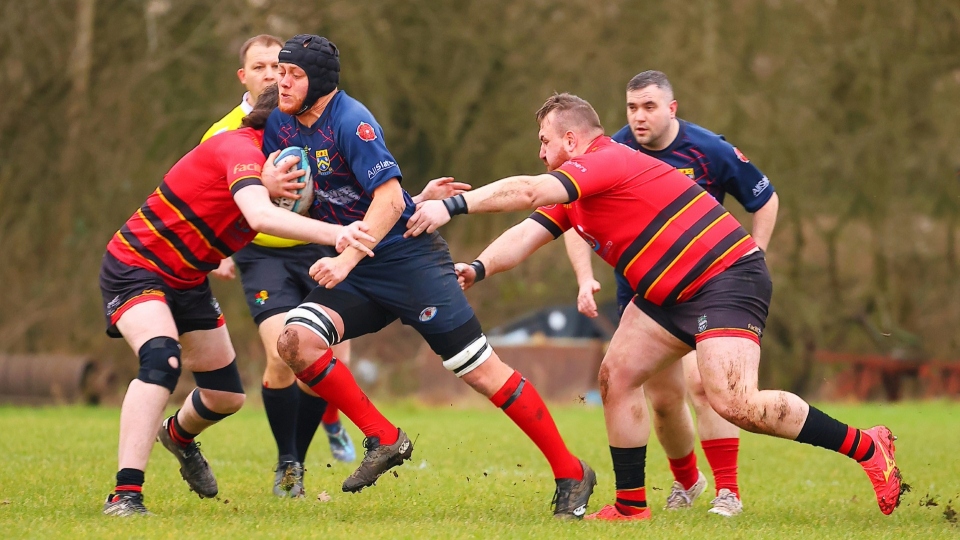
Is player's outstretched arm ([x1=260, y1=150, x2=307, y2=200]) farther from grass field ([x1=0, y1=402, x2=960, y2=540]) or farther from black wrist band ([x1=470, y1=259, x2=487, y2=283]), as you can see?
grass field ([x1=0, y1=402, x2=960, y2=540])

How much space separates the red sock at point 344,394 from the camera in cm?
533

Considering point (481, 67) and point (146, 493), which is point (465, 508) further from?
point (481, 67)

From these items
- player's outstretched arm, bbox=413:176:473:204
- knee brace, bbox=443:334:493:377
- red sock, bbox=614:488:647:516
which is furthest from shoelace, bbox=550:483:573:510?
player's outstretched arm, bbox=413:176:473:204

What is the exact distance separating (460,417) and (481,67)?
756 centimetres

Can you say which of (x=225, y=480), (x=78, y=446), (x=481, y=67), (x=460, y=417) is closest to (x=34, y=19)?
(x=481, y=67)

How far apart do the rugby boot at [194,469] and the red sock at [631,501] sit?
2.05 meters

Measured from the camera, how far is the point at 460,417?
13398 millimetres

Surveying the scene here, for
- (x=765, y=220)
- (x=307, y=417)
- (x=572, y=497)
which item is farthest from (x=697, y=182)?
(x=307, y=417)

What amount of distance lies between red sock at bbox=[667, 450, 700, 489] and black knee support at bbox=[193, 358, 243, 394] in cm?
229

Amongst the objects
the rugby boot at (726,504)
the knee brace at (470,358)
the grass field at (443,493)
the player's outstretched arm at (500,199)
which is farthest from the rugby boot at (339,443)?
the player's outstretched arm at (500,199)

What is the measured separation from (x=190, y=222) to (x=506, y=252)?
1.50 m

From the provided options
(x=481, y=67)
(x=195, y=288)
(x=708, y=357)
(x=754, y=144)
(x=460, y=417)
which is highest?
(x=481, y=67)

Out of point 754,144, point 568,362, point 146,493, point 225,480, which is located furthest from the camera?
point 754,144

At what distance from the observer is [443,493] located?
6477 millimetres
